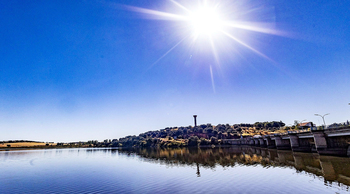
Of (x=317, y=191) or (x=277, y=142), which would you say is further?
(x=277, y=142)

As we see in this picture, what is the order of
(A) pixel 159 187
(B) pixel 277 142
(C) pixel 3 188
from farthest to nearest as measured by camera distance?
(B) pixel 277 142 < (C) pixel 3 188 < (A) pixel 159 187

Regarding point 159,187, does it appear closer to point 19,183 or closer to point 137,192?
point 137,192

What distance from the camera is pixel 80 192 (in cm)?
2573

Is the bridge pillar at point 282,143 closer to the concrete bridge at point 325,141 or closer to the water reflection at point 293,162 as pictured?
the concrete bridge at point 325,141

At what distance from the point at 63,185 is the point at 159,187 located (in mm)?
17735

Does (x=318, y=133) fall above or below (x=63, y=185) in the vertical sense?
above

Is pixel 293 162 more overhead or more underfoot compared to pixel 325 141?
more underfoot

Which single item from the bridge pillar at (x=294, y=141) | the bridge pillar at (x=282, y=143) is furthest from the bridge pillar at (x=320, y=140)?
the bridge pillar at (x=282, y=143)

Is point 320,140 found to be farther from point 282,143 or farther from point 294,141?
point 282,143

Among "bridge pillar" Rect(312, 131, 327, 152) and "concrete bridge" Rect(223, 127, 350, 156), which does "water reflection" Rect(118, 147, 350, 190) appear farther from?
"bridge pillar" Rect(312, 131, 327, 152)

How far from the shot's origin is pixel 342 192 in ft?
67.0

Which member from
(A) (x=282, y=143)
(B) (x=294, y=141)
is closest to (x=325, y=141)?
(B) (x=294, y=141)

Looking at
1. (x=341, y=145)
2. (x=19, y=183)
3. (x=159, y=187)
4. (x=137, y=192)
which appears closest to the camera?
(x=137, y=192)

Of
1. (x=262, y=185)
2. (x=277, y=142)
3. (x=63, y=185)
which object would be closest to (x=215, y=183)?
(x=262, y=185)
